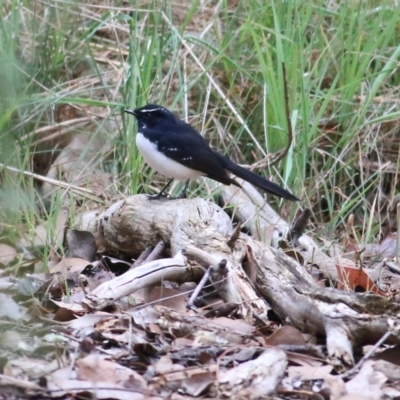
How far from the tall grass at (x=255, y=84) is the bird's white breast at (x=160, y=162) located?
0.17m

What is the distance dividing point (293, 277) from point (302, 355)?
569 millimetres

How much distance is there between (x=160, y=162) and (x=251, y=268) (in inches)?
58.7

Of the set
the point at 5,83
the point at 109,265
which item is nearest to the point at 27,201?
the point at 109,265

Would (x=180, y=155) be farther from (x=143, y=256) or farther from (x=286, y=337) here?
(x=286, y=337)

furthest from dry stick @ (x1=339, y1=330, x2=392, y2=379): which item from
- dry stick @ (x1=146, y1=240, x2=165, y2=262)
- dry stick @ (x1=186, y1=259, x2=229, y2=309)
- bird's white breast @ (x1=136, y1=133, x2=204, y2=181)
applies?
bird's white breast @ (x1=136, y1=133, x2=204, y2=181)

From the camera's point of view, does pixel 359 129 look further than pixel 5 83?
Yes

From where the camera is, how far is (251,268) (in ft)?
11.5

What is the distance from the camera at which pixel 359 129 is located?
5.70m

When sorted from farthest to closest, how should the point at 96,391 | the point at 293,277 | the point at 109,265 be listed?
the point at 109,265 < the point at 293,277 < the point at 96,391

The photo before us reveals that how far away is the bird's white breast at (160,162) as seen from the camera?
484cm

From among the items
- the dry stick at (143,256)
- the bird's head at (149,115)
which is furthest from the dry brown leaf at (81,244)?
the bird's head at (149,115)

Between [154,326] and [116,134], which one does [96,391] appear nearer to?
[154,326]

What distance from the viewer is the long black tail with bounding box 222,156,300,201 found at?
189 inches

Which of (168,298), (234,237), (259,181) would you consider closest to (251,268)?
(234,237)
